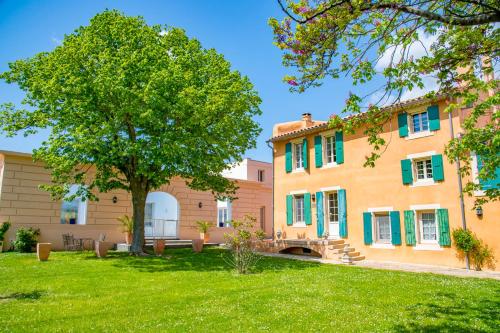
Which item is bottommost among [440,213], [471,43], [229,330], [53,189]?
[229,330]

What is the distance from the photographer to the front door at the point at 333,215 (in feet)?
56.5

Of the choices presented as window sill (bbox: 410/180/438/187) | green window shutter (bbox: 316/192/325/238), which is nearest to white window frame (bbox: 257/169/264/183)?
green window shutter (bbox: 316/192/325/238)

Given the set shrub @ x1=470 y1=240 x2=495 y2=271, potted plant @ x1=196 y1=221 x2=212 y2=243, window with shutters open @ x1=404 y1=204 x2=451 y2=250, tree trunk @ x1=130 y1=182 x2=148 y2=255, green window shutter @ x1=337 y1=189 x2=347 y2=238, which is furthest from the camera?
potted plant @ x1=196 y1=221 x2=212 y2=243

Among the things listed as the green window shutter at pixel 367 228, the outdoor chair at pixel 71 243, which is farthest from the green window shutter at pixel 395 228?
the outdoor chair at pixel 71 243

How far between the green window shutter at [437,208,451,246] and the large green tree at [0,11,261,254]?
332 inches

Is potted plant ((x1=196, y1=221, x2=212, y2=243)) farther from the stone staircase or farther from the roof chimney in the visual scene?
the stone staircase

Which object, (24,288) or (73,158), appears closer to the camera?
(24,288)

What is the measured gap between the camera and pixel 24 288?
28.1ft

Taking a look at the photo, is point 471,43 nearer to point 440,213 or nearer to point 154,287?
point 154,287

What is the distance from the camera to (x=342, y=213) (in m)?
16.7

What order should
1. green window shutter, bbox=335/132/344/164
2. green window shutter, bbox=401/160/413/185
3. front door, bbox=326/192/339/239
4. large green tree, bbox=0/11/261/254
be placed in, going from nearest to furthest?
large green tree, bbox=0/11/261/254 → green window shutter, bbox=401/160/413/185 → green window shutter, bbox=335/132/344/164 → front door, bbox=326/192/339/239

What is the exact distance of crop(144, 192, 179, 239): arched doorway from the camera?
23.7 m

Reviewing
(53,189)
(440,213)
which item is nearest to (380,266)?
(440,213)

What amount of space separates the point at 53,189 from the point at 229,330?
38.5 ft
